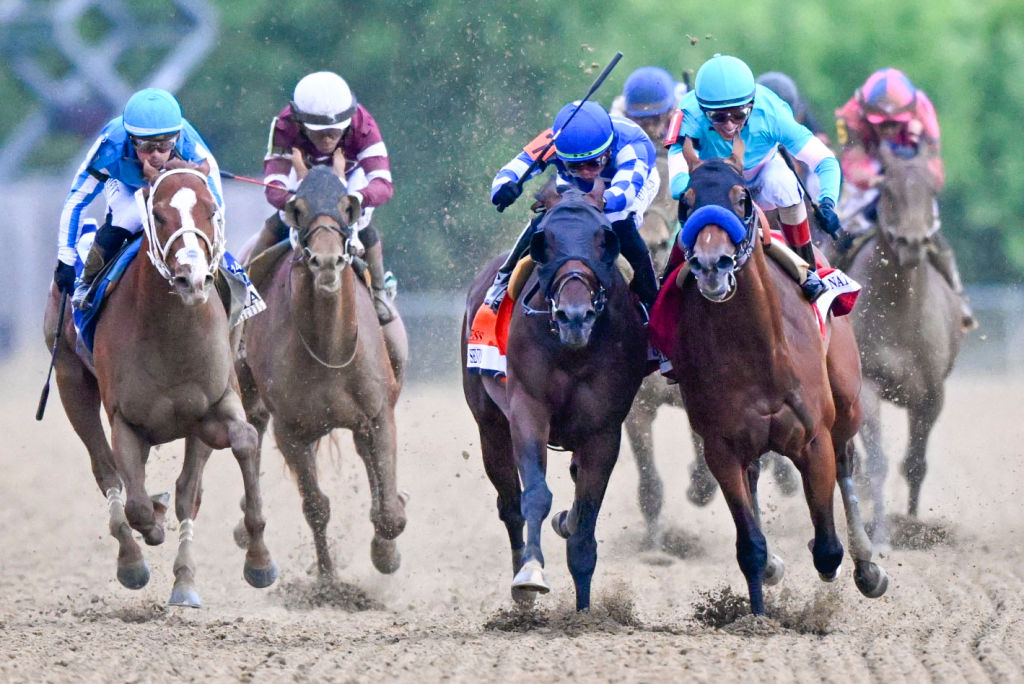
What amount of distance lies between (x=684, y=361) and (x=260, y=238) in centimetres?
384

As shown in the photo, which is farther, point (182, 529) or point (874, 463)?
point (874, 463)

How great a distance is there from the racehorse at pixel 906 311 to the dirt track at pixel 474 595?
83 centimetres

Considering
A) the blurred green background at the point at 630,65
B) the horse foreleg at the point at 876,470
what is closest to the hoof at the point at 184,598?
the horse foreleg at the point at 876,470

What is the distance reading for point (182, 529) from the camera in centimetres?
884

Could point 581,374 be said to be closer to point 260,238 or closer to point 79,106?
point 260,238

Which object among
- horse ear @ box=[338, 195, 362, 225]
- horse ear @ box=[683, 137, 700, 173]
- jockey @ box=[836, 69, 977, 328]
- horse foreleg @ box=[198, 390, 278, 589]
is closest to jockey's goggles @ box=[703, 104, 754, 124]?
horse ear @ box=[683, 137, 700, 173]

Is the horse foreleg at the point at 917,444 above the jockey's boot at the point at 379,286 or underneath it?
underneath

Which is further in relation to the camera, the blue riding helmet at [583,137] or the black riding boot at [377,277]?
the black riding boot at [377,277]

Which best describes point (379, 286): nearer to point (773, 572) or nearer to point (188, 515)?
point (188, 515)

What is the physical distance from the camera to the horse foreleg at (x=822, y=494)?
7.53m

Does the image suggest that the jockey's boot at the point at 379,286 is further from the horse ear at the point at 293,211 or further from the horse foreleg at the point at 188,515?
the horse foreleg at the point at 188,515

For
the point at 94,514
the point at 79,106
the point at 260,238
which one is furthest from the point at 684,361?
the point at 79,106

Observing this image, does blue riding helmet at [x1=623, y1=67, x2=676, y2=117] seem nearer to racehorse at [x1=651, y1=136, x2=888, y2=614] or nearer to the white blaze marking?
racehorse at [x1=651, y1=136, x2=888, y2=614]

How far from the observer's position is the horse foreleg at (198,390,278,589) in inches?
324
